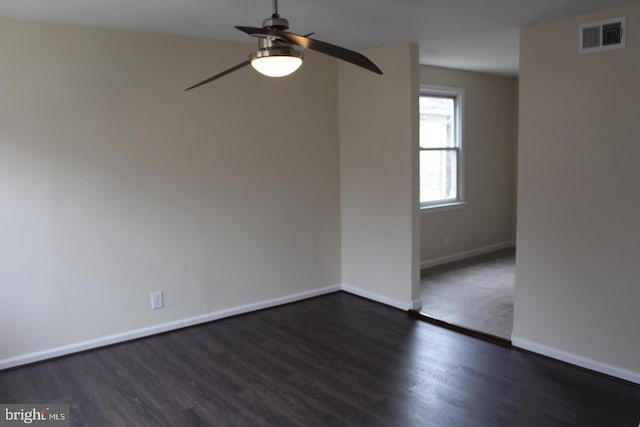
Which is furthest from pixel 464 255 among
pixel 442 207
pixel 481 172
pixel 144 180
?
pixel 144 180

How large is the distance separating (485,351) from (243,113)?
2666 mm

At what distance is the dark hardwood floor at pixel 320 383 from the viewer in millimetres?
2703

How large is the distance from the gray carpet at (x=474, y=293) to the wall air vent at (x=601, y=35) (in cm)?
207

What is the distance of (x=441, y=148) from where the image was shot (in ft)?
19.5

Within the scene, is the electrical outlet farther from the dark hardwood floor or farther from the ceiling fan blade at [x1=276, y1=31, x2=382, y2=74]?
the ceiling fan blade at [x1=276, y1=31, x2=382, y2=74]

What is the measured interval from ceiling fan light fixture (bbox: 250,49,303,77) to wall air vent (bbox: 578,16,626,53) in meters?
1.96

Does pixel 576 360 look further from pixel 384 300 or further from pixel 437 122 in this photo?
pixel 437 122

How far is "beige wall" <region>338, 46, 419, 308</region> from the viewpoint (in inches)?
166

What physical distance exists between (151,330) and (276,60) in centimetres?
256

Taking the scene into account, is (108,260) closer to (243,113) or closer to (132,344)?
(132,344)

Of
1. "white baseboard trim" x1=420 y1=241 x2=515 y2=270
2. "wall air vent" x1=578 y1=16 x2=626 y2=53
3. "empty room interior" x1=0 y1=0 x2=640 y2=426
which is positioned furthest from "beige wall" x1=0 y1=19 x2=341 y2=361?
"wall air vent" x1=578 y1=16 x2=626 y2=53

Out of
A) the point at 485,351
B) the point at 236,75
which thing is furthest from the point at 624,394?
the point at 236,75

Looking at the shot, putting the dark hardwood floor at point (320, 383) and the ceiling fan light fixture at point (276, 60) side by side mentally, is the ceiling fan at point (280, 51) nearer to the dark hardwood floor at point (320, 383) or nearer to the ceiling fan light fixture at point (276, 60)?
the ceiling fan light fixture at point (276, 60)

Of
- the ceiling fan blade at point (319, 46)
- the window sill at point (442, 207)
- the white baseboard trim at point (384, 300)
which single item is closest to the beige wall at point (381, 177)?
the white baseboard trim at point (384, 300)
